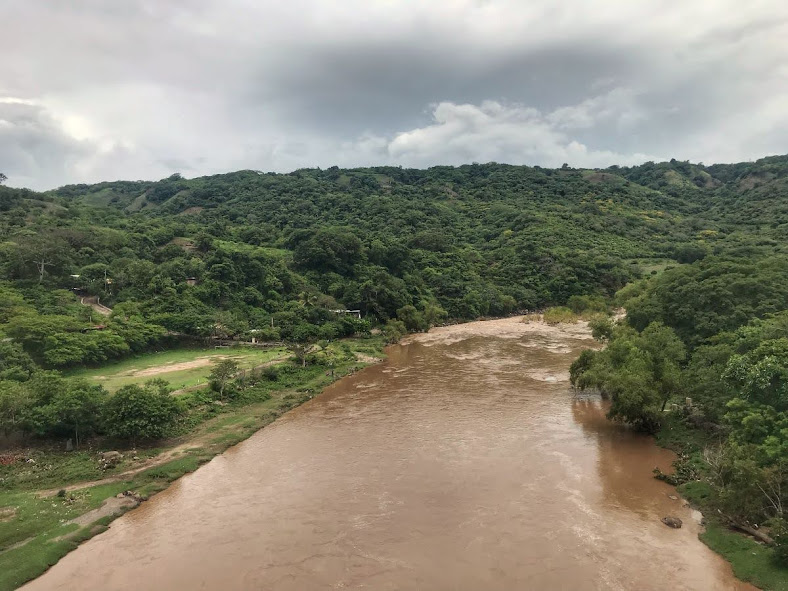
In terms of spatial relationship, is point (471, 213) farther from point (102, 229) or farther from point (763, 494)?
point (763, 494)

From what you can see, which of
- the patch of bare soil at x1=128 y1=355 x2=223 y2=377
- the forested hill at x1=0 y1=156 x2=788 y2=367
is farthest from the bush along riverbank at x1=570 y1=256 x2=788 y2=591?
the forested hill at x1=0 y1=156 x2=788 y2=367

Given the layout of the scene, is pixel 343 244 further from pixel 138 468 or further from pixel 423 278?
pixel 138 468

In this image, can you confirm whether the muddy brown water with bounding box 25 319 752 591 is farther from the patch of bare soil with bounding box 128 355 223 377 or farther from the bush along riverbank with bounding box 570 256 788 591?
the patch of bare soil with bounding box 128 355 223 377

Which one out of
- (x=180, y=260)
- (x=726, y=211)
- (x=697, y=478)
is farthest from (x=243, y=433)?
(x=726, y=211)

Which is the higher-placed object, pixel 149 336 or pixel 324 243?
pixel 324 243

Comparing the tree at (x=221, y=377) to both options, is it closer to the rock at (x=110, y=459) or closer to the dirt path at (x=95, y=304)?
the rock at (x=110, y=459)

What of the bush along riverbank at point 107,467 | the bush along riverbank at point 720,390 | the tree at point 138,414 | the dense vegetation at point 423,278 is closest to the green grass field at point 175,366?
the dense vegetation at point 423,278
